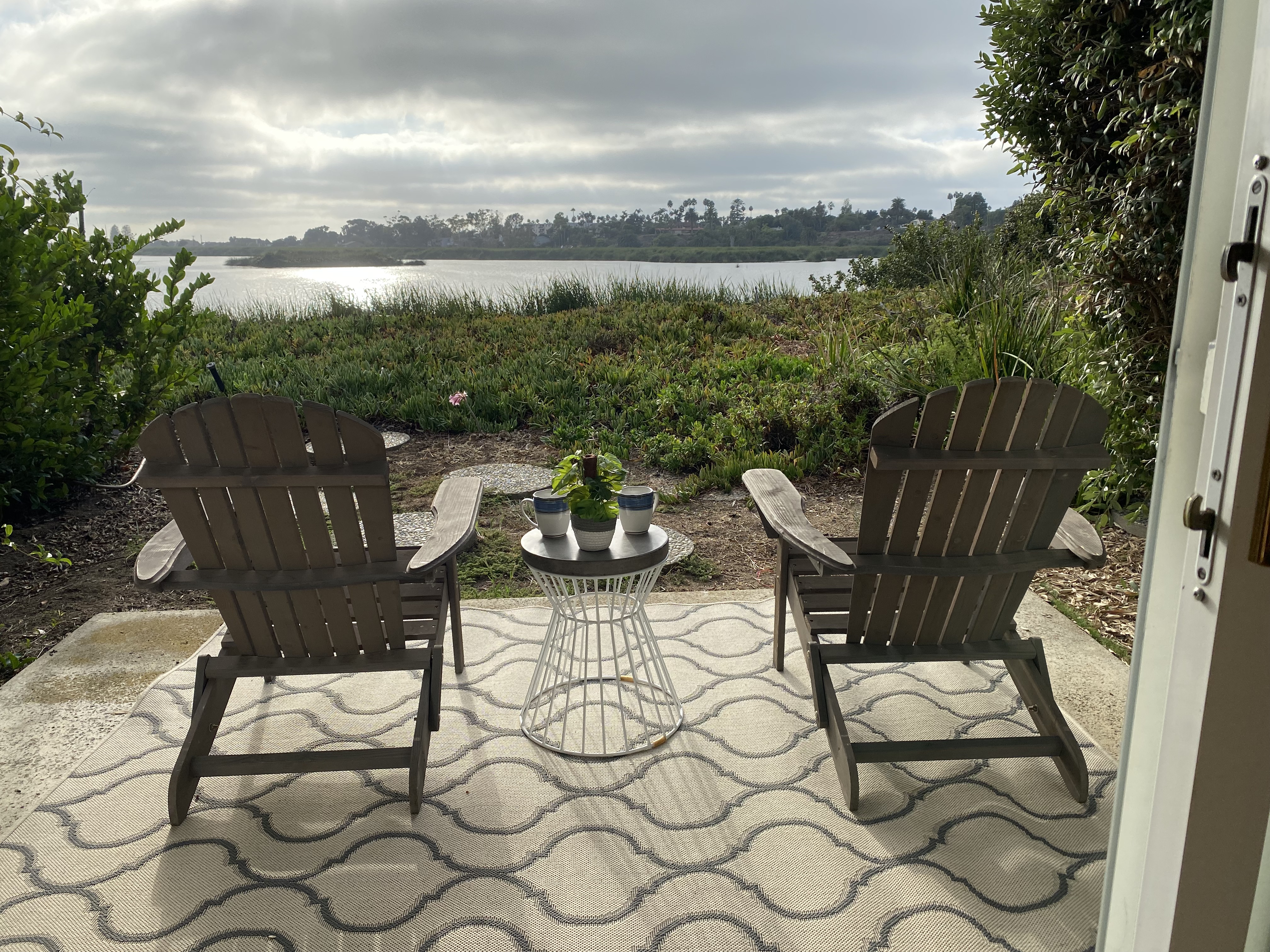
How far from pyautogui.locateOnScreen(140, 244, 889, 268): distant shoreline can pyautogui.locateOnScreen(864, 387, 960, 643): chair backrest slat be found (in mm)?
10035

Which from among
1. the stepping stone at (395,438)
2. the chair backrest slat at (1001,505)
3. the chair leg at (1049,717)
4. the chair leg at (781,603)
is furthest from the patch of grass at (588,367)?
the chair leg at (1049,717)

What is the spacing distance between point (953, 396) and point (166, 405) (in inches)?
194

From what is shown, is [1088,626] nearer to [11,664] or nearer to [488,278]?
[11,664]

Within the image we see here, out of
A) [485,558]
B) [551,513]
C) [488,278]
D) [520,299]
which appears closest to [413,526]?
[485,558]

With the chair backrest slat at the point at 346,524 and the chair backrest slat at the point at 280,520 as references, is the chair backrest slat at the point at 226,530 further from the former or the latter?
the chair backrest slat at the point at 346,524

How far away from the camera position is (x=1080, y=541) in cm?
218

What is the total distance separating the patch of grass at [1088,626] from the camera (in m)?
2.96

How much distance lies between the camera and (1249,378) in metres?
0.89

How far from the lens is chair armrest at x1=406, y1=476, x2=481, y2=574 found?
210cm

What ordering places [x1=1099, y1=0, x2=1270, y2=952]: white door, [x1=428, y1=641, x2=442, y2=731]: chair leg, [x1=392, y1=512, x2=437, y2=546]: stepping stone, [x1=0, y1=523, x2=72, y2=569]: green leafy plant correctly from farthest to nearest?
[x1=392, y1=512, x2=437, y2=546]: stepping stone, [x1=0, y1=523, x2=72, y2=569]: green leafy plant, [x1=428, y1=641, x2=442, y2=731]: chair leg, [x1=1099, y1=0, x2=1270, y2=952]: white door

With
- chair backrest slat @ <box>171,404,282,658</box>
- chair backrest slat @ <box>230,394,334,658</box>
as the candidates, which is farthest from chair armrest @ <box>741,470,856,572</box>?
chair backrest slat @ <box>171,404,282,658</box>

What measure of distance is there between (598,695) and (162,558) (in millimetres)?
1378

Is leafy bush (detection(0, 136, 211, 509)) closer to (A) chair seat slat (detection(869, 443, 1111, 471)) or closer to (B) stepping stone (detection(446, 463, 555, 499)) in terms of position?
(B) stepping stone (detection(446, 463, 555, 499))

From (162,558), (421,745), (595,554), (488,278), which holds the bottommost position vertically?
(421,745)
